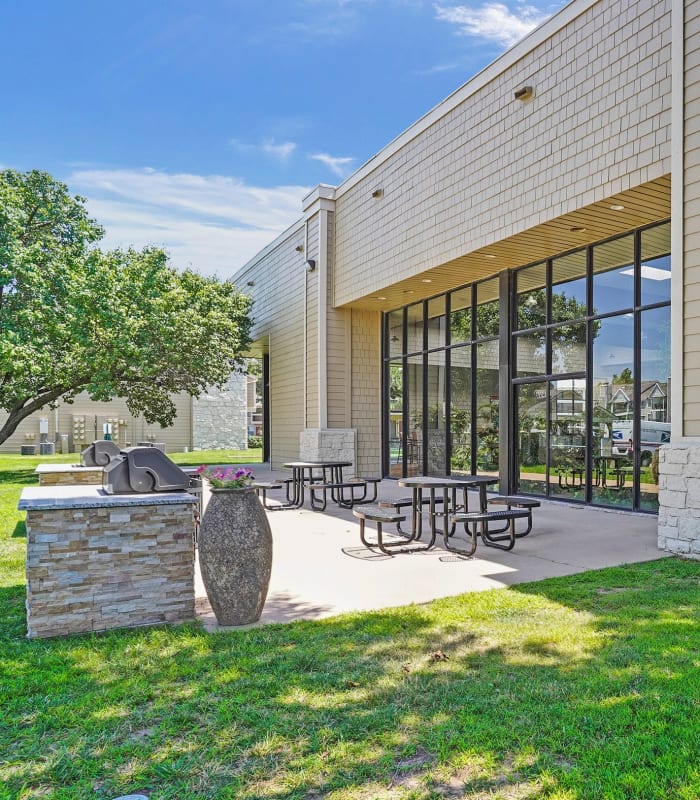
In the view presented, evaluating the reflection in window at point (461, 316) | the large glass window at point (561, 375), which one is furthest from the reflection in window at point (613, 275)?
the reflection in window at point (461, 316)

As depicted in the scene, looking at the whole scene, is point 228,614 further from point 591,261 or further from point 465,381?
point 465,381

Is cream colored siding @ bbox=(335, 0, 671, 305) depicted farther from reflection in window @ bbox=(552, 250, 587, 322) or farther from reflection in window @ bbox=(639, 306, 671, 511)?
reflection in window @ bbox=(639, 306, 671, 511)

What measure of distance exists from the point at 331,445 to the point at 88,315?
6434 mm

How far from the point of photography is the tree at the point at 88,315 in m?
14.5

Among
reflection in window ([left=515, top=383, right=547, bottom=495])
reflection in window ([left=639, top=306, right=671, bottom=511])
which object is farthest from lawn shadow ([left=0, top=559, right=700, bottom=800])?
reflection in window ([left=515, top=383, right=547, bottom=495])

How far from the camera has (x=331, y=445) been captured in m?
14.2

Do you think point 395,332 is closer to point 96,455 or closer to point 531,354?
point 531,354

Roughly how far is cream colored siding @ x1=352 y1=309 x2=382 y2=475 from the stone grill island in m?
10.4

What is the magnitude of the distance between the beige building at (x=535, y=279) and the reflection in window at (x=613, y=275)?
25mm

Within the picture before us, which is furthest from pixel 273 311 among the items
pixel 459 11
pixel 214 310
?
pixel 459 11

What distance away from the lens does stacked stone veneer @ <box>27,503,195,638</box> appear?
156 inches

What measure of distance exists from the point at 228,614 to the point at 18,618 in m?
1.54

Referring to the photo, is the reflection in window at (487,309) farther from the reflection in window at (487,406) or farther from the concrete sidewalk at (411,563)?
the concrete sidewalk at (411,563)

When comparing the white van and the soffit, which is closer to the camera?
the soffit
